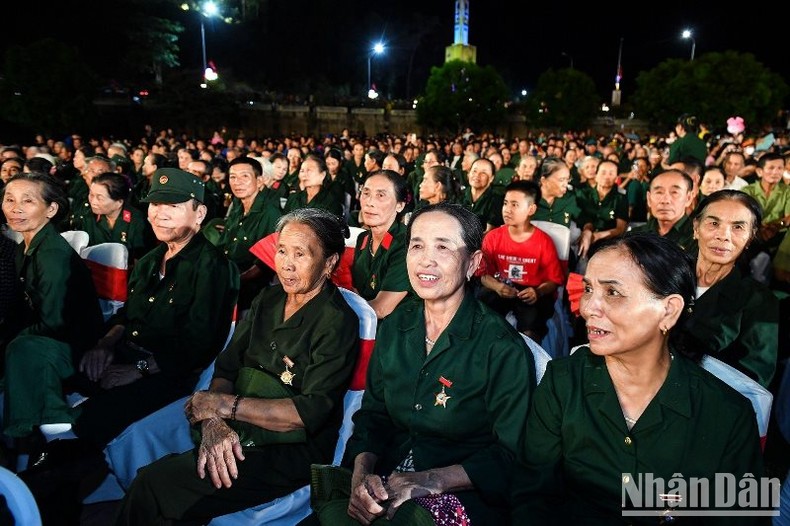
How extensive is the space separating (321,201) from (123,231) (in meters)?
2.07

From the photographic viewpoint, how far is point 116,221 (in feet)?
17.2

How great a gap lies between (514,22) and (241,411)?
97617mm

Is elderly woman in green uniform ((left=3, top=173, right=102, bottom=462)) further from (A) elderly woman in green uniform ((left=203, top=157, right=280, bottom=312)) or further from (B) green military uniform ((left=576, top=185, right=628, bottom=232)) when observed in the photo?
(B) green military uniform ((left=576, top=185, right=628, bottom=232))

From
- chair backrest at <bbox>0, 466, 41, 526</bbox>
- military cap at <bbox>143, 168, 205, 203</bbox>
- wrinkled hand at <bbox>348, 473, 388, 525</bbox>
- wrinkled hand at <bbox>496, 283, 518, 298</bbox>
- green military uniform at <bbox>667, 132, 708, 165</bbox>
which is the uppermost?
green military uniform at <bbox>667, 132, 708, 165</bbox>

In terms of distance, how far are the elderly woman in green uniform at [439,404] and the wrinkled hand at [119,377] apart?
1390 mm

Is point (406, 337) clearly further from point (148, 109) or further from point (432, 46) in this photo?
point (432, 46)

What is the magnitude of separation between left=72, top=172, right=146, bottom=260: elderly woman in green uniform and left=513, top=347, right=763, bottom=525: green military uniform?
178 inches

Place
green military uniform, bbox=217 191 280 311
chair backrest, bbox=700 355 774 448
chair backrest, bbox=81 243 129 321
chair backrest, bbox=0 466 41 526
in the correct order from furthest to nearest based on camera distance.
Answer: green military uniform, bbox=217 191 280 311
chair backrest, bbox=81 243 129 321
chair backrest, bbox=700 355 774 448
chair backrest, bbox=0 466 41 526

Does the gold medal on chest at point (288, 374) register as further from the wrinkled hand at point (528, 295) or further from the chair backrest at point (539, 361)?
the wrinkled hand at point (528, 295)

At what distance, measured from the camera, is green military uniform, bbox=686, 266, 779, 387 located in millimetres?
2619

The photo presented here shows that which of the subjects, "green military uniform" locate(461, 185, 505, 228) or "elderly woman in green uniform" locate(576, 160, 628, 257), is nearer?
"green military uniform" locate(461, 185, 505, 228)

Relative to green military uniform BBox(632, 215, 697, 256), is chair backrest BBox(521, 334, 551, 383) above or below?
below

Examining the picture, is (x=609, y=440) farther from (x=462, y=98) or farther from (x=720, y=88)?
(x=720, y=88)

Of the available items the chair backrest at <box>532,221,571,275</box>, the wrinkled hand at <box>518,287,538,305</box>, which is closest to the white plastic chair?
the chair backrest at <box>532,221,571,275</box>
